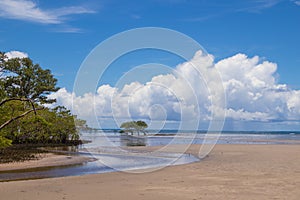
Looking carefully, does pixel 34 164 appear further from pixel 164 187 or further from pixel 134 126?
pixel 134 126

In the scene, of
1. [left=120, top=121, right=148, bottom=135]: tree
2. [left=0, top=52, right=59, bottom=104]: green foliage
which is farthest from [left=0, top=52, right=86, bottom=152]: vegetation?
[left=120, top=121, right=148, bottom=135]: tree

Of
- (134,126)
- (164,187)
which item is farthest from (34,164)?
(134,126)

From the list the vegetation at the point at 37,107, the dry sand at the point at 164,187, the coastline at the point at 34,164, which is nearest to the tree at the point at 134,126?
the vegetation at the point at 37,107

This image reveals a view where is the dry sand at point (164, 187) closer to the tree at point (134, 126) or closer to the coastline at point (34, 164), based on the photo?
the coastline at point (34, 164)

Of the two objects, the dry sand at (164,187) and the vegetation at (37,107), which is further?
the vegetation at (37,107)

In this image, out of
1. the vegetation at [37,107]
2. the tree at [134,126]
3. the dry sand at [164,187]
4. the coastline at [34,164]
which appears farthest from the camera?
the tree at [134,126]

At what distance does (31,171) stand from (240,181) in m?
14.7

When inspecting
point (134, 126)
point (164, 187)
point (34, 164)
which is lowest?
point (164, 187)

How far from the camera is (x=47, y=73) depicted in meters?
62.1

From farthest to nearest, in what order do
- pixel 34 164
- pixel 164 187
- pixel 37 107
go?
pixel 37 107, pixel 34 164, pixel 164 187

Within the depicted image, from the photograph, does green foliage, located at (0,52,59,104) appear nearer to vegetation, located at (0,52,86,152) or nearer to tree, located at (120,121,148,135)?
vegetation, located at (0,52,86,152)

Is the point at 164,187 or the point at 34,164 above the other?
the point at 34,164

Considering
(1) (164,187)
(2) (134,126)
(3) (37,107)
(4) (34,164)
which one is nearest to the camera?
(1) (164,187)

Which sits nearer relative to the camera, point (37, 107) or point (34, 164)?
point (34, 164)
